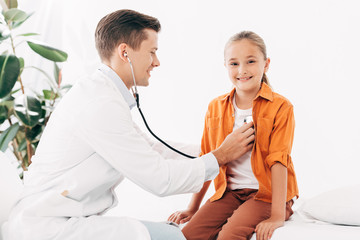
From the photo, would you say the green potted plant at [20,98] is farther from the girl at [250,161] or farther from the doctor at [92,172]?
the girl at [250,161]

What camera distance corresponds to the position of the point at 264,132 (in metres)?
1.63

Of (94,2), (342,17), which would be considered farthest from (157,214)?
(94,2)

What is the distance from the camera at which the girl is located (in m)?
1.54

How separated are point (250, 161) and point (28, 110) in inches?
56.2

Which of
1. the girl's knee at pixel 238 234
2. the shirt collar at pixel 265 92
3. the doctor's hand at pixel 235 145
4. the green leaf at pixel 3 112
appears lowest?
the girl's knee at pixel 238 234

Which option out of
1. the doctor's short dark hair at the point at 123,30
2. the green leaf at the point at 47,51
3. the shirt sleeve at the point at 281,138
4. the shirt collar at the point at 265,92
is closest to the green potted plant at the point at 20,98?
the green leaf at the point at 47,51

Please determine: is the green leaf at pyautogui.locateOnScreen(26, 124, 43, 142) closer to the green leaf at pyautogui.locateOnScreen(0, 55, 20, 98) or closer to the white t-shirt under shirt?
the green leaf at pyautogui.locateOnScreen(0, 55, 20, 98)

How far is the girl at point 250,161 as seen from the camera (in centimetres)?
154

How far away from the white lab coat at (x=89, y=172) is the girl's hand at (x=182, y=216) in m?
0.45

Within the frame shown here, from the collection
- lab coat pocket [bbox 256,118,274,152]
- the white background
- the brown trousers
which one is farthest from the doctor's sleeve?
the white background

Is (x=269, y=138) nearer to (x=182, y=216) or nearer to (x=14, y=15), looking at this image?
(x=182, y=216)

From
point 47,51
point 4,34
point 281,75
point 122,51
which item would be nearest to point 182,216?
point 122,51

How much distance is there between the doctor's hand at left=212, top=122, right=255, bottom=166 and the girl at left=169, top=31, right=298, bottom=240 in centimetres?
6

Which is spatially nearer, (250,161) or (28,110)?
(250,161)
